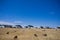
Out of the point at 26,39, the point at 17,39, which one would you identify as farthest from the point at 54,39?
the point at 17,39

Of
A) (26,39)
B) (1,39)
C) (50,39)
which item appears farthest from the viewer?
(50,39)

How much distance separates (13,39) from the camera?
31.2 m

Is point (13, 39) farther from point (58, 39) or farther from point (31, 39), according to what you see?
point (58, 39)

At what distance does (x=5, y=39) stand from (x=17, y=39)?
3.53m

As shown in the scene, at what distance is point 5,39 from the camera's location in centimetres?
3000

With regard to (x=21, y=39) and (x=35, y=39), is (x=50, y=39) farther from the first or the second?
(x=21, y=39)

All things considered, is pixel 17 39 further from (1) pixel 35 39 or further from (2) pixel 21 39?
(1) pixel 35 39

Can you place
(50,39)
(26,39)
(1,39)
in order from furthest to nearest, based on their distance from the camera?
(50,39), (26,39), (1,39)

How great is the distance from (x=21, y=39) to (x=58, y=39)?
12.5 metres

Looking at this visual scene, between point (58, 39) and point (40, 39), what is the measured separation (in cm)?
656

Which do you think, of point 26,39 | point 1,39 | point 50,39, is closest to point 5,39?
point 1,39

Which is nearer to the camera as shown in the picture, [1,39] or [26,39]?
[1,39]

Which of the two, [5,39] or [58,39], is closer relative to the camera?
[5,39]

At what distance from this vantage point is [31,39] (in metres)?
32.0
